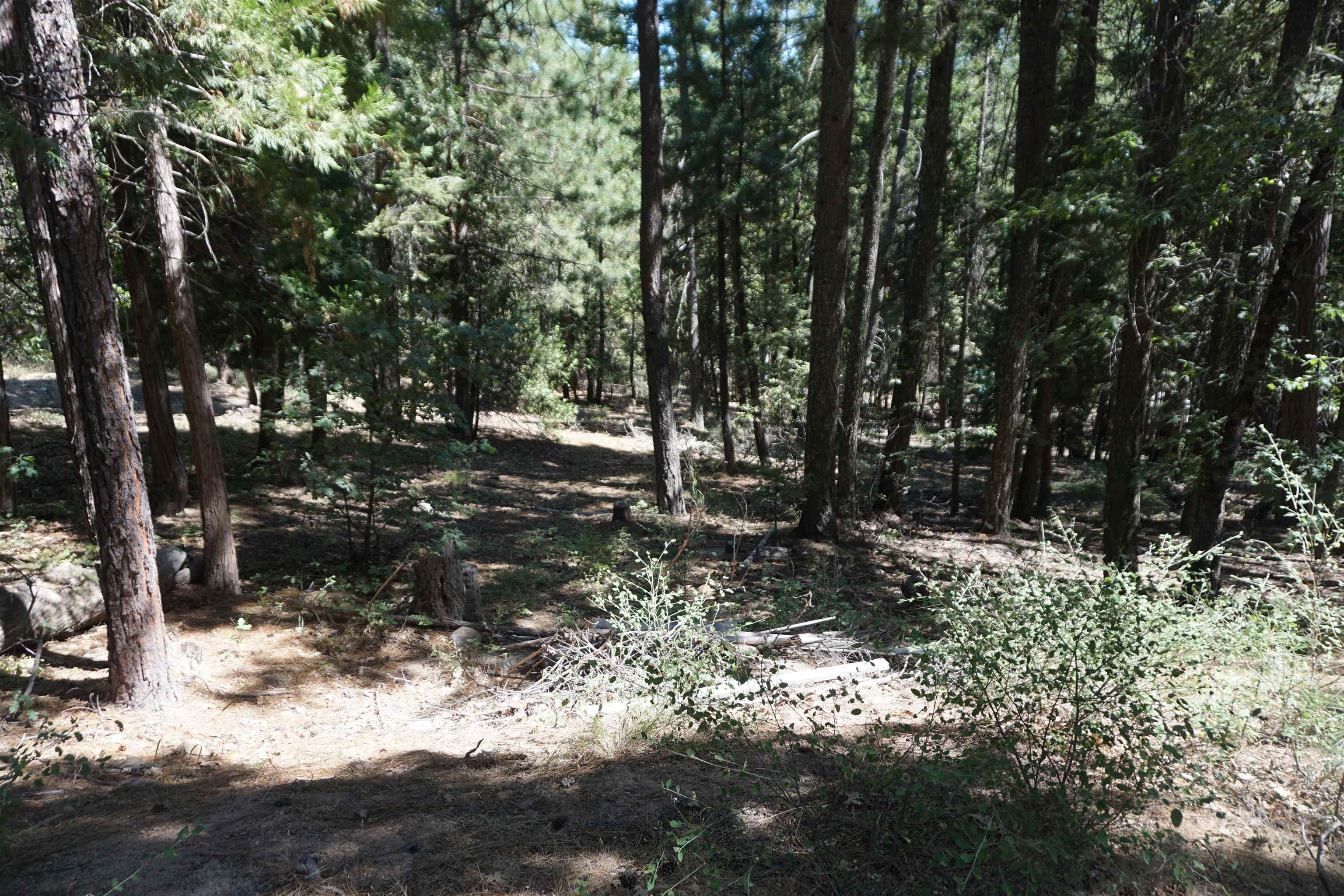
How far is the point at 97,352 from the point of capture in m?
4.38

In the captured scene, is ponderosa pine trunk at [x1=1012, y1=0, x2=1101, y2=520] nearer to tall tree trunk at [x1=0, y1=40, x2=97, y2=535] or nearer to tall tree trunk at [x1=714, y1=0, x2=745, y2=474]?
tall tree trunk at [x1=714, y1=0, x2=745, y2=474]

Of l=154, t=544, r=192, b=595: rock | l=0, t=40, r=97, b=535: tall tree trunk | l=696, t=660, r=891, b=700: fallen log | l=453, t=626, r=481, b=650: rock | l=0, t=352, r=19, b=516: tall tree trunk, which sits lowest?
l=453, t=626, r=481, b=650: rock

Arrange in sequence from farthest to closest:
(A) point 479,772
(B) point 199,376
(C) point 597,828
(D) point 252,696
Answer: (B) point 199,376 < (D) point 252,696 < (A) point 479,772 < (C) point 597,828

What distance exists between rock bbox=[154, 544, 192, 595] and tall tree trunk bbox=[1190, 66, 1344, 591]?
9520 millimetres

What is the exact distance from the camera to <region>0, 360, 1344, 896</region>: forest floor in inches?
112

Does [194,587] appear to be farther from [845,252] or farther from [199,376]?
[845,252]

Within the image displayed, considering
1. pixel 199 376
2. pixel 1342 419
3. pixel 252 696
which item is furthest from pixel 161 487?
pixel 1342 419

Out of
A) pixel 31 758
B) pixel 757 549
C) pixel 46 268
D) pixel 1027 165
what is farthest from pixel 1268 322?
pixel 46 268

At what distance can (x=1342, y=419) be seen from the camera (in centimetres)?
977

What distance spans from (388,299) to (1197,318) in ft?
37.6

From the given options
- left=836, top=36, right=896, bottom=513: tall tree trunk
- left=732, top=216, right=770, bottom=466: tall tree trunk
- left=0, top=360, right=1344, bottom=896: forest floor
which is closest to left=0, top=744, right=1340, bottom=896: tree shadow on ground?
left=0, top=360, right=1344, bottom=896: forest floor

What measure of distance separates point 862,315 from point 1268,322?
17.4 ft

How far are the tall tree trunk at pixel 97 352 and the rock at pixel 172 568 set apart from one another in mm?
2298

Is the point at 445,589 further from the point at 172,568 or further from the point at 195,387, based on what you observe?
the point at 195,387
